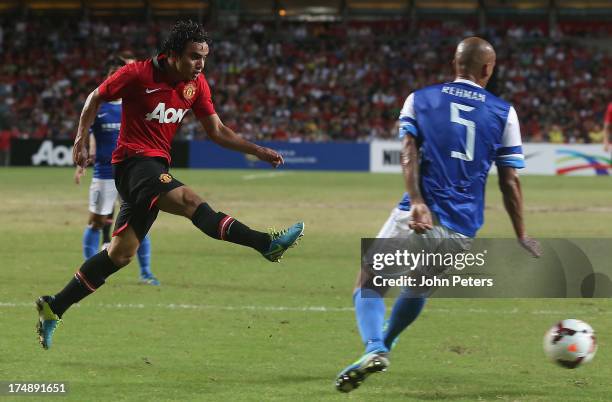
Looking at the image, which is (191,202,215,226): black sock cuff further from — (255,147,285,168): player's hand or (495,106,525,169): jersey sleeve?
(495,106,525,169): jersey sleeve

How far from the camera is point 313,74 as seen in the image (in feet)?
147

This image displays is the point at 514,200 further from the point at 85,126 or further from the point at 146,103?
the point at 85,126

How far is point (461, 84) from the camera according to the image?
238 inches

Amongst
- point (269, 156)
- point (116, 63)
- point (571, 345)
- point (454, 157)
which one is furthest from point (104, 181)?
point (571, 345)

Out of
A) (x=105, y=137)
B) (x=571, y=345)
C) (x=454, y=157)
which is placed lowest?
(x=571, y=345)

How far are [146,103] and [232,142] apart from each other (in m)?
0.88

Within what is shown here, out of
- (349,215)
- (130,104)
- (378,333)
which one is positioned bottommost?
(349,215)

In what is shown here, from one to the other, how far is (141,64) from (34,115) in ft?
118

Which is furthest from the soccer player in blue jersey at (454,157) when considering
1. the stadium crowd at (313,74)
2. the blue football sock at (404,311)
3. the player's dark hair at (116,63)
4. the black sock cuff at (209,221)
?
the stadium crowd at (313,74)

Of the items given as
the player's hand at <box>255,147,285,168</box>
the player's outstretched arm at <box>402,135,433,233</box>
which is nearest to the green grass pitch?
the player's outstretched arm at <box>402,135,433,233</box>

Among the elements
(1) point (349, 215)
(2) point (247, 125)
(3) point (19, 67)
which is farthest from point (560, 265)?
(3) point (19, 67)

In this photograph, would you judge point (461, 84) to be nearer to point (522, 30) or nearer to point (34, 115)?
point (34, 115)

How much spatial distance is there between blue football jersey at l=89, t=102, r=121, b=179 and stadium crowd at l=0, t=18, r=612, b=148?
2742cm

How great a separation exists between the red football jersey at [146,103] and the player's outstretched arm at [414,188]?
6.54 ft
